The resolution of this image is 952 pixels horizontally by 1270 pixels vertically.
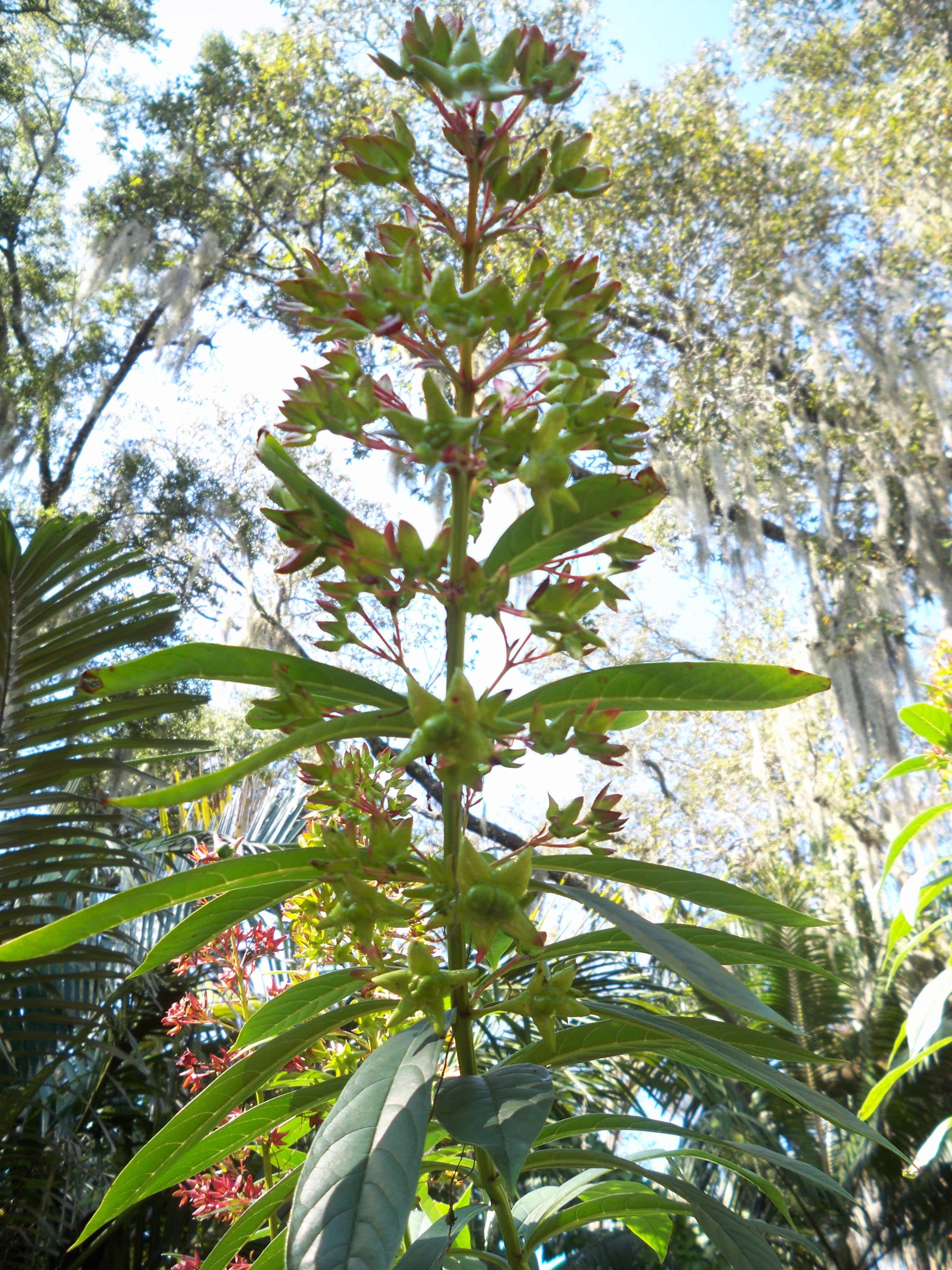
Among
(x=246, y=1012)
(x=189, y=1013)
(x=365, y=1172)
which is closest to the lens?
(x=365, y=1172)

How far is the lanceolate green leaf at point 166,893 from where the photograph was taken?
1.55 feet

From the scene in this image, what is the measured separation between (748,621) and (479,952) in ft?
31.2

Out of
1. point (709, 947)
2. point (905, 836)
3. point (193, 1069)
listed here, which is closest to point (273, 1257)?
point (709, 947)

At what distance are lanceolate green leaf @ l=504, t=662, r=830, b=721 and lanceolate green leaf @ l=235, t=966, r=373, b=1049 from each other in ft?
0.84

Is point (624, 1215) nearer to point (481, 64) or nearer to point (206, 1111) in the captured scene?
point (206, 1111)

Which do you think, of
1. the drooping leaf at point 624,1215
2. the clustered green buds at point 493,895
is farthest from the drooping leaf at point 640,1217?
the clustered green buds at point 493,895

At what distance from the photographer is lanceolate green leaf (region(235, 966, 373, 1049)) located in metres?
0.63

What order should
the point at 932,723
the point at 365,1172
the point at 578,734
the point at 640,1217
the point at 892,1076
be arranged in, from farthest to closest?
the point at 932,723, the point at 892,1076, the point at 640,1217, the point at 578,734, the point at 365,1172

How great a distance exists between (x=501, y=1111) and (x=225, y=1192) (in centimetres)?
53

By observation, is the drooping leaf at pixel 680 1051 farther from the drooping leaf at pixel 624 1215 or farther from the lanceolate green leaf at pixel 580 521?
the lanceolate green leaf at pixel 580 521

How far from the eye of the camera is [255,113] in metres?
8.59

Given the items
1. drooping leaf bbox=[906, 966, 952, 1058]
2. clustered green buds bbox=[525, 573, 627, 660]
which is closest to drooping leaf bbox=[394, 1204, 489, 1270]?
clustered green buds bbox=[525, 573, 627, 660]

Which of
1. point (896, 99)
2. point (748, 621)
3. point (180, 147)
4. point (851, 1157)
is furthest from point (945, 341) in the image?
point (180, 147)

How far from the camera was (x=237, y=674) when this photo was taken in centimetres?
56
